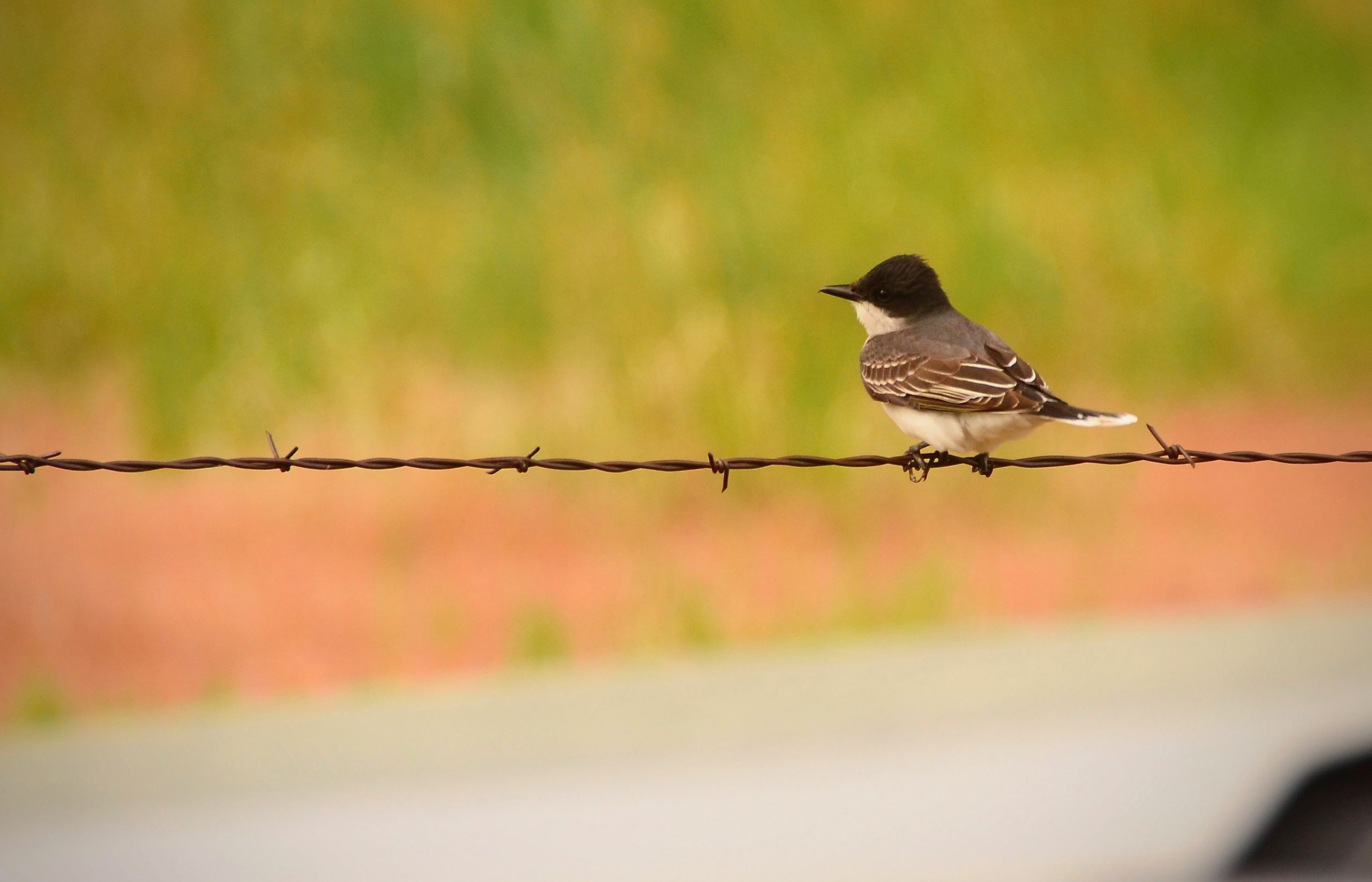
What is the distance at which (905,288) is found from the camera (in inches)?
223

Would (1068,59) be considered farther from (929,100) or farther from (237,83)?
(237,83)

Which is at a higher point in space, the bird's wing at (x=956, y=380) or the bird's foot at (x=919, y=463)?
the bird's wing at (x=956, y=380)

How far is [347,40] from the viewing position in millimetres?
8820

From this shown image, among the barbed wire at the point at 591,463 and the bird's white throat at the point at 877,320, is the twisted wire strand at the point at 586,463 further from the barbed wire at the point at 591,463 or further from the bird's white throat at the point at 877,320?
the bird's white throat at the point at 877,320

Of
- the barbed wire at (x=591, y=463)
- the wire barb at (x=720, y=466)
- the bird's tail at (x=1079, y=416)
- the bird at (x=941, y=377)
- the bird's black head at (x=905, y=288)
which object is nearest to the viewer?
the barbed wire at (x=591, y=463)

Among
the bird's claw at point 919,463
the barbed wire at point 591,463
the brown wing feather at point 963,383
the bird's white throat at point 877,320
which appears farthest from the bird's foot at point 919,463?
the bird's white throat at point 877,320

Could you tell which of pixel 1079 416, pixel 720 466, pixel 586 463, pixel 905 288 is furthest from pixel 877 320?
pixel 586 463

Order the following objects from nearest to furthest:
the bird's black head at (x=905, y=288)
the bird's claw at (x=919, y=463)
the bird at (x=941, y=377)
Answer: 1. the bird at (x=941, y=377)
2. the bird's claw at (x=919, y=463)
3. the bird's black head at (x=905, y=288)

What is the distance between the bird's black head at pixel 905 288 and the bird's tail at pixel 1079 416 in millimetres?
1292

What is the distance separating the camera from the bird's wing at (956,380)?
4500 mm

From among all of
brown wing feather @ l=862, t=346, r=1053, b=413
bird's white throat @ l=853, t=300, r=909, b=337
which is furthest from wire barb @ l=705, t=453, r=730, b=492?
bird's white throat @ l=853, t=300, r=909, b=337

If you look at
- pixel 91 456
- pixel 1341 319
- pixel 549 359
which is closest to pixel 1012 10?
pixel 1341 319

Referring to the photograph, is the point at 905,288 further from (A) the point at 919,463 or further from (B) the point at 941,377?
(A) the point at 919,463

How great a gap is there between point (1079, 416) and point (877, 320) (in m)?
1.72
